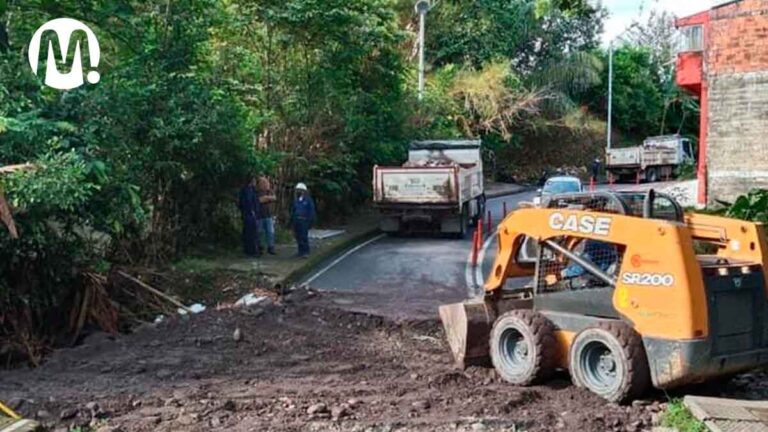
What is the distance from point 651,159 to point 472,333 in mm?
40726

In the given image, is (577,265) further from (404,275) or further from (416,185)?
(416,185)

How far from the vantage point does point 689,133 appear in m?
66.1

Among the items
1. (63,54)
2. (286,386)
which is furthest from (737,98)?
(286,386)

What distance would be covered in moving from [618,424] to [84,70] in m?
11.0

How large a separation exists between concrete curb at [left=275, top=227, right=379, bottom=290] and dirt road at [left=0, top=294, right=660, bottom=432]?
321cm

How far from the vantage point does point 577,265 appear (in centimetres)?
902

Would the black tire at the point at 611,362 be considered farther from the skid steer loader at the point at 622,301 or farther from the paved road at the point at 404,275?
the paved road at the point at 404,275

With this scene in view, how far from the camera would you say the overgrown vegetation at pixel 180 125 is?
11836 millimetres

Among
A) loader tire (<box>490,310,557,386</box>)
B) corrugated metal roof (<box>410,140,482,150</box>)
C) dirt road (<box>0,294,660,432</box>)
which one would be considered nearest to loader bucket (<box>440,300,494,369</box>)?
dirt road (<box>0,294,660,432</box>)

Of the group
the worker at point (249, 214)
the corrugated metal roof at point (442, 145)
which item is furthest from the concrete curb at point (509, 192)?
the worker at point (249, 214)

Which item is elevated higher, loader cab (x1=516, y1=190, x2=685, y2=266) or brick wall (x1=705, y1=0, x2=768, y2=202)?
brick wall (x1=705, y1=0, x2=768, y2=202)

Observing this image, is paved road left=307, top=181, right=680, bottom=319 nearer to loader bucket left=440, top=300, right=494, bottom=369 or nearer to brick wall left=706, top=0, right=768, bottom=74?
loader bucket left=440, top=300, right=494, bottom=369

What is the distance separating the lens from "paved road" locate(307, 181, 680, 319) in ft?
46.5

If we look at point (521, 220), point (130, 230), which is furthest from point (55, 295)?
point (521, 220)
